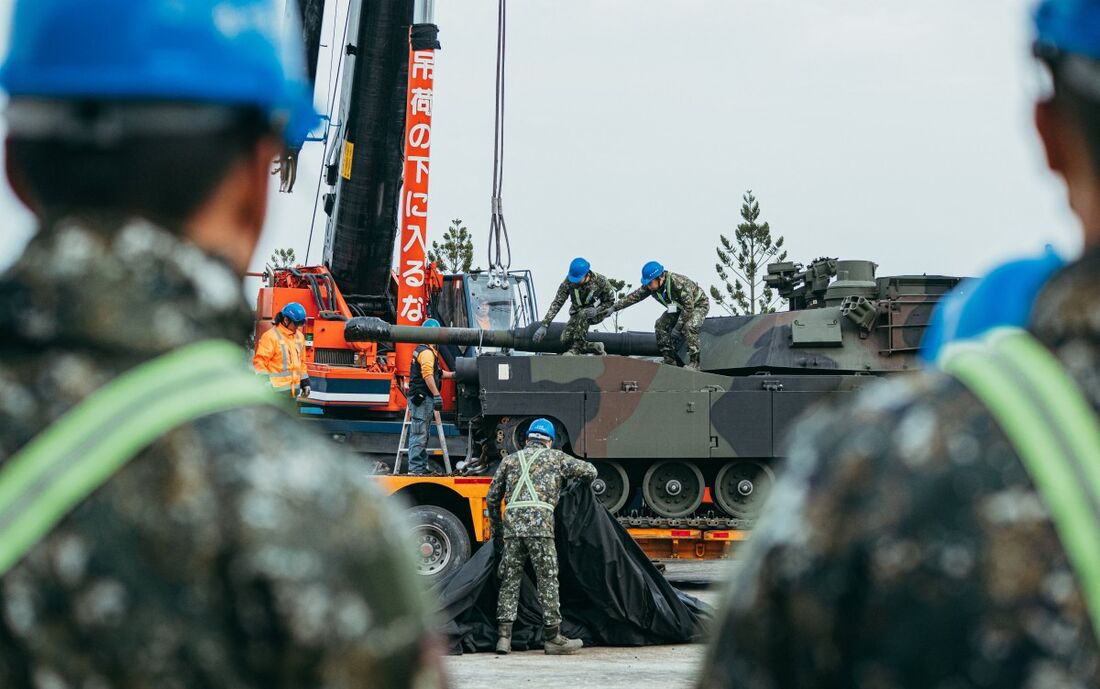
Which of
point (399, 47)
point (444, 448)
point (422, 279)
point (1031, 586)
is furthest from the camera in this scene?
point (399, 47)

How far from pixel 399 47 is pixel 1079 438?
2015 cm

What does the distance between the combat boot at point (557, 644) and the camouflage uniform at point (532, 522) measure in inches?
2.9

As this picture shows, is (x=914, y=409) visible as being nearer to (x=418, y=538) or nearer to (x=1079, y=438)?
(x=1079, y=438)


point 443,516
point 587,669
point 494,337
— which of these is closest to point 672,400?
point 494,337

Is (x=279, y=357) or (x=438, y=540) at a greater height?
(x=279, y=357)

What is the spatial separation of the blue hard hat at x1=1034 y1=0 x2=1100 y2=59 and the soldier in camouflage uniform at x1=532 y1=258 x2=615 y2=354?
15.3 metres

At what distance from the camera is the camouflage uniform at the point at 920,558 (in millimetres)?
1478

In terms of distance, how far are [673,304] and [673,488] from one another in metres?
2.07

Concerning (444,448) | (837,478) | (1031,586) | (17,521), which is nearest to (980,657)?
(1031,586)

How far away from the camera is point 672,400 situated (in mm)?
16938

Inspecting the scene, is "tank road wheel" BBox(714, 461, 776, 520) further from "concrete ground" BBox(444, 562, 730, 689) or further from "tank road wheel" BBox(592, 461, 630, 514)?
"concrete ground" BBox(444, 562, 730, 689)

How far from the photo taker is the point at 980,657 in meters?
1.48

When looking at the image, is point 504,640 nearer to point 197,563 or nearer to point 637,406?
point 637,406

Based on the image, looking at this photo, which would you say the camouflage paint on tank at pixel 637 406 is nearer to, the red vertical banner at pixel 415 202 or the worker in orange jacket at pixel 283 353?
the worker in orange jacket at pixel 283 353
